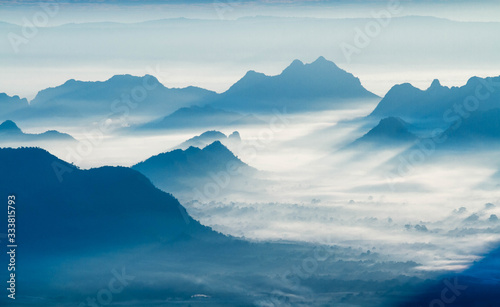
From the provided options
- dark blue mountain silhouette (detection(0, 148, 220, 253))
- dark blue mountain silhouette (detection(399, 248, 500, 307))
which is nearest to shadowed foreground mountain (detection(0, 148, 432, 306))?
dark blue mountain silhouette (detection(0, 148, 220, 253))

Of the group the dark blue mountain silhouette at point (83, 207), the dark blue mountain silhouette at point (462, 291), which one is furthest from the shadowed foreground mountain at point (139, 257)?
the dark blue mountain silhouette at point (462, 291)

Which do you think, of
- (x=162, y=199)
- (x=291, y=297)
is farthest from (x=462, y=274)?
(x=162, y=199)

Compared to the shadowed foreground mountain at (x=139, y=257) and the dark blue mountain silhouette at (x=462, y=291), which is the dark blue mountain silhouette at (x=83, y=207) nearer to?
the shadowed foreground mountain at (x=139, y=257)

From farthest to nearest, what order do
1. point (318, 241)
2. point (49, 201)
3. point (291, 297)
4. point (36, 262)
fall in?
point (318, 241) < point (49, 201) < point (36, 262) < point (291, 297)

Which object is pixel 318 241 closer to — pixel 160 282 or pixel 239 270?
pixel 239 270

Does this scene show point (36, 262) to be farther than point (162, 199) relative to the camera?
No

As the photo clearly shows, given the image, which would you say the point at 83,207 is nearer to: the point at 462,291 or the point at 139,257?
the point at 139,257

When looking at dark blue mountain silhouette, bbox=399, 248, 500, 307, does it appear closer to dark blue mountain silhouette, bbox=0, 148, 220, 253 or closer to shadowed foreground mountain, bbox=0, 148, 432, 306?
shadowed foreground mountain, bbox=0, 148, 432, 306

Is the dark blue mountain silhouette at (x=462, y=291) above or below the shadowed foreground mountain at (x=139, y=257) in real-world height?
below
